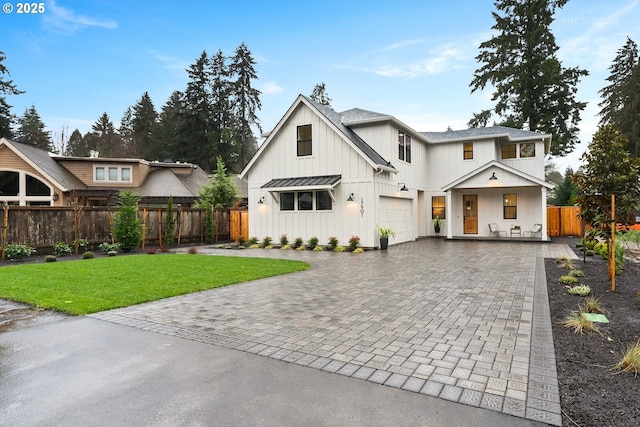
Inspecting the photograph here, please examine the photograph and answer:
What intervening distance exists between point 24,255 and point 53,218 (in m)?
1.72

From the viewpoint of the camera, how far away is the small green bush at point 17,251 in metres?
11.6

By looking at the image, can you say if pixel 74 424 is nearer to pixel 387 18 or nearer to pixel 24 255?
pixel 24 255

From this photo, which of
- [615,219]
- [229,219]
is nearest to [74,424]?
[615,219]

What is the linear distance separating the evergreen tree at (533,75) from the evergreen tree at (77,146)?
157ft

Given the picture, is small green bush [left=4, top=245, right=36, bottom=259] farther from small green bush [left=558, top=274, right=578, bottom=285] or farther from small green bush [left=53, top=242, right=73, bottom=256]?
small green bush [left=558, top=274, right=578, bottom=285]

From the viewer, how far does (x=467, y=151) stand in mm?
19781

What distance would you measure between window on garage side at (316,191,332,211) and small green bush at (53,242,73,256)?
9573 mm

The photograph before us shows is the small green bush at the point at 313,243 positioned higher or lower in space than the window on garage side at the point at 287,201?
lower

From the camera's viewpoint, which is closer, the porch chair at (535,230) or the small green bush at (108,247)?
the small green bush at (108,247)

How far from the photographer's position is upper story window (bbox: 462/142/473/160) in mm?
19670

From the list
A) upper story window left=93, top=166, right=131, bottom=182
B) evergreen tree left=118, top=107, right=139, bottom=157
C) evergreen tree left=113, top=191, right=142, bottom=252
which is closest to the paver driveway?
evergreen tree left=113, top=191, right=142, bottom=252

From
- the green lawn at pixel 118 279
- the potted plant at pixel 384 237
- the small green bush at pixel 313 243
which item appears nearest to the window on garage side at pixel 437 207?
the potted plant at pixel 384 237

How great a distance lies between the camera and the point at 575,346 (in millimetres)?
3891

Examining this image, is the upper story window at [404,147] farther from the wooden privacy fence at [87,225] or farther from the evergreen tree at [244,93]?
the evergreen tree at [244,93]
